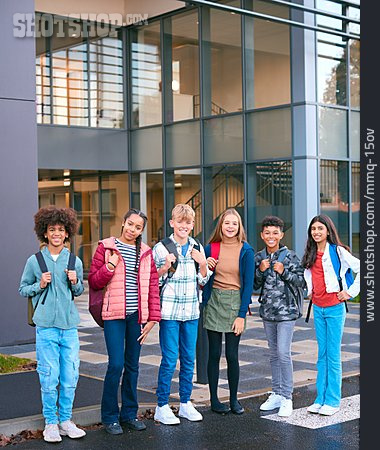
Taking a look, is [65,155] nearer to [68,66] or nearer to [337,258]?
[68,66]

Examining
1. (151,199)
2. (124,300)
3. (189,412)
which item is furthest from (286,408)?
(151,199)

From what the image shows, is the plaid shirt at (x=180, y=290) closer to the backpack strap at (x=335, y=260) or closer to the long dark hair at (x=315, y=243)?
the long dark hair at (x=315, y=243)

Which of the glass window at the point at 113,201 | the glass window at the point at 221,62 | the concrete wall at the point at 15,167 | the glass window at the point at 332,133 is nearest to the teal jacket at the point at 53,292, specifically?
the concrete wall at the point at 15,167

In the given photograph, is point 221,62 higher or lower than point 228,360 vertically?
higher

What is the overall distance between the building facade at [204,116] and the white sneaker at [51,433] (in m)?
10.6

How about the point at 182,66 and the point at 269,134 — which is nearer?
the point at 269,134

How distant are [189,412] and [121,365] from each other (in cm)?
91

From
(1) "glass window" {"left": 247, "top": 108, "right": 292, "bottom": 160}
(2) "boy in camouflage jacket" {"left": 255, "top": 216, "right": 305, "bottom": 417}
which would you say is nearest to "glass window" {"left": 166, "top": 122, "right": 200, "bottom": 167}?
(1) "glass window" {"left": 247, "top": 108, "right": 292, "bottom": 160}

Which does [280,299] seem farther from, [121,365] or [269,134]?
[269,134]

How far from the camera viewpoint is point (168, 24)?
20453mm

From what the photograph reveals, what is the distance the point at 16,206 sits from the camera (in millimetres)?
10555

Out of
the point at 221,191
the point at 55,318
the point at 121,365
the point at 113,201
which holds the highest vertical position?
the point at 221,191

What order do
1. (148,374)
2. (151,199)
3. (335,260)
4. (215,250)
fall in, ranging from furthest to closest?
1. (151,199)
2. (148,374)
3. (215,250)
4. (335,260)
